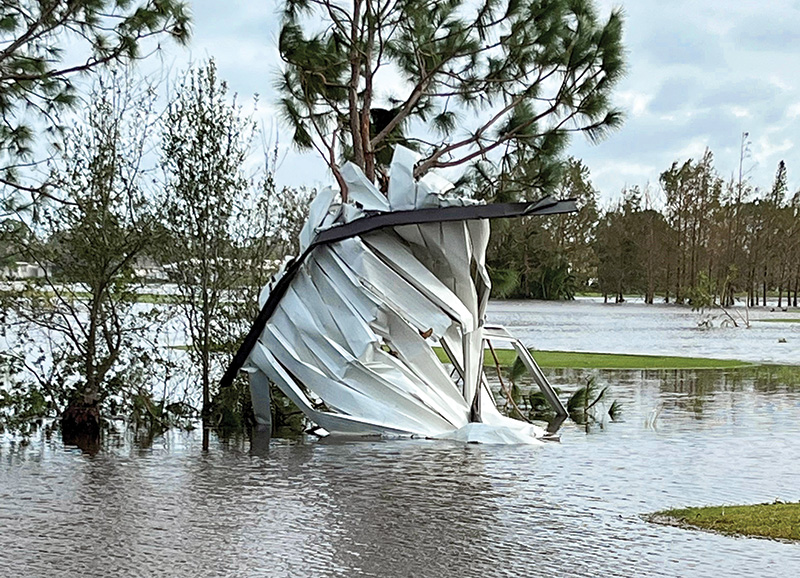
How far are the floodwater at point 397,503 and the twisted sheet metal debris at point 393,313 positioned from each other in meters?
0.47

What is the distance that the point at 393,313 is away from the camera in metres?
14.9

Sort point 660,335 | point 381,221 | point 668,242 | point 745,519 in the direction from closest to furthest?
1. point 745,519
2. point 381,221
3. point 660,335
4. point 668,242

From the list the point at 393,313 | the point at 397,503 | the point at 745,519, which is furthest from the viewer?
the point at 393,313

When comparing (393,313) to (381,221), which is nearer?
(381,221)

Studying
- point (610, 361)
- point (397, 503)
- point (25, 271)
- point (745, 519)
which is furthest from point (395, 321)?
point (610, 361)

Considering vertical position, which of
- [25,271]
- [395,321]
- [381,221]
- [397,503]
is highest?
[381,221]

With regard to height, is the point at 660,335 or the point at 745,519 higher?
the point at 660,335

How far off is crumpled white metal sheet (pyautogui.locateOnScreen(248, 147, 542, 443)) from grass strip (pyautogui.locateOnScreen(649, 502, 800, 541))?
5.01 meters

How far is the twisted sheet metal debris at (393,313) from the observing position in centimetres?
1485

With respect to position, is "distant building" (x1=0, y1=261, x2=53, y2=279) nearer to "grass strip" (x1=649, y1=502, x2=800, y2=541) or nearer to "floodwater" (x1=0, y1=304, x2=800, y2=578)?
"floodwater" (x1=0, y1=304, x2=800, y2=578)

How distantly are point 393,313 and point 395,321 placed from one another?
217 millimetres

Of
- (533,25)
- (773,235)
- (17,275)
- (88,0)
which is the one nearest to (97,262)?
(17,275)

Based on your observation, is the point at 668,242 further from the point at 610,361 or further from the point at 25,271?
the point at 25,271

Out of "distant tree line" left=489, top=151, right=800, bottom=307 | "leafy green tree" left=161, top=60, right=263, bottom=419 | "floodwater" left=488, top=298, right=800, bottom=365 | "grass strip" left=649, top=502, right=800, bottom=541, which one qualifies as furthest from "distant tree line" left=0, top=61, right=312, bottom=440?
"distant tree line" left=489, top=151, right=800, bottom=307
